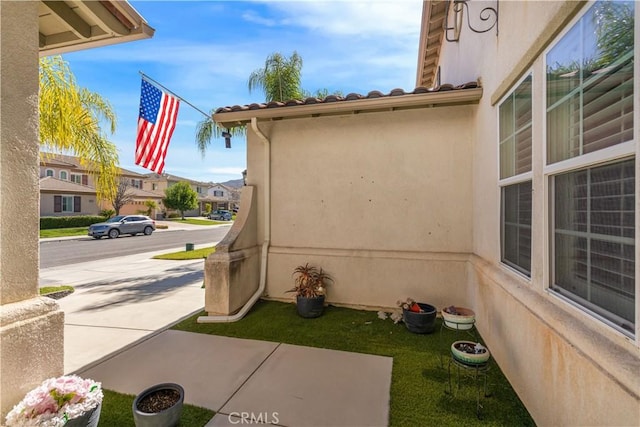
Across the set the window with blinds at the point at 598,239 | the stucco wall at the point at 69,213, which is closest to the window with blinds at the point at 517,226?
the window with blinds at the point at 598,239

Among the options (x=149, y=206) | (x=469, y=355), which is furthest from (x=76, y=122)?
(x=149, y=206)

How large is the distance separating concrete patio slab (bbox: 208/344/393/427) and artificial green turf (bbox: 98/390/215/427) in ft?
0.42

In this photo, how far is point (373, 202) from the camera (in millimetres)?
5359

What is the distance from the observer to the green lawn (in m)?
21.3

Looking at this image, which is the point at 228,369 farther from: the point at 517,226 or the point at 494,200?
the point at 494,200

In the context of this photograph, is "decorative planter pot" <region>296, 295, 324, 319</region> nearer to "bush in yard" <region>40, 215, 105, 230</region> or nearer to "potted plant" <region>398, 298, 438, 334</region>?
"potted plant" <region>398, 298, 438, 334</region>

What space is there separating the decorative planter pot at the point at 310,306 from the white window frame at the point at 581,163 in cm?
339

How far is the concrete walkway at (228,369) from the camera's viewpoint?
2.78m

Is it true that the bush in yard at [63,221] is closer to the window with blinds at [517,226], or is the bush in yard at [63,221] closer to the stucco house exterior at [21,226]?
the stucco house exterior at [21,226]

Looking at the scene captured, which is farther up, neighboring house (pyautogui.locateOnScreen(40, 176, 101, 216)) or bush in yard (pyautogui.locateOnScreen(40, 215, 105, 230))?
neighboring house (pyautogui.locateOnScreen(40, 176, 101, 216))

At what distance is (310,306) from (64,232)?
26822 millimetres

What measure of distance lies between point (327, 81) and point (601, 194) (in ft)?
35.8

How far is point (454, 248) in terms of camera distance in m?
5.03

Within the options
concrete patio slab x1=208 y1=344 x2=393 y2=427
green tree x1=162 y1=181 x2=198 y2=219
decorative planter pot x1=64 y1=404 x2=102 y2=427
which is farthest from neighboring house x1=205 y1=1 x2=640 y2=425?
green tree x1=162 y1=181 x2=198 y2=219
